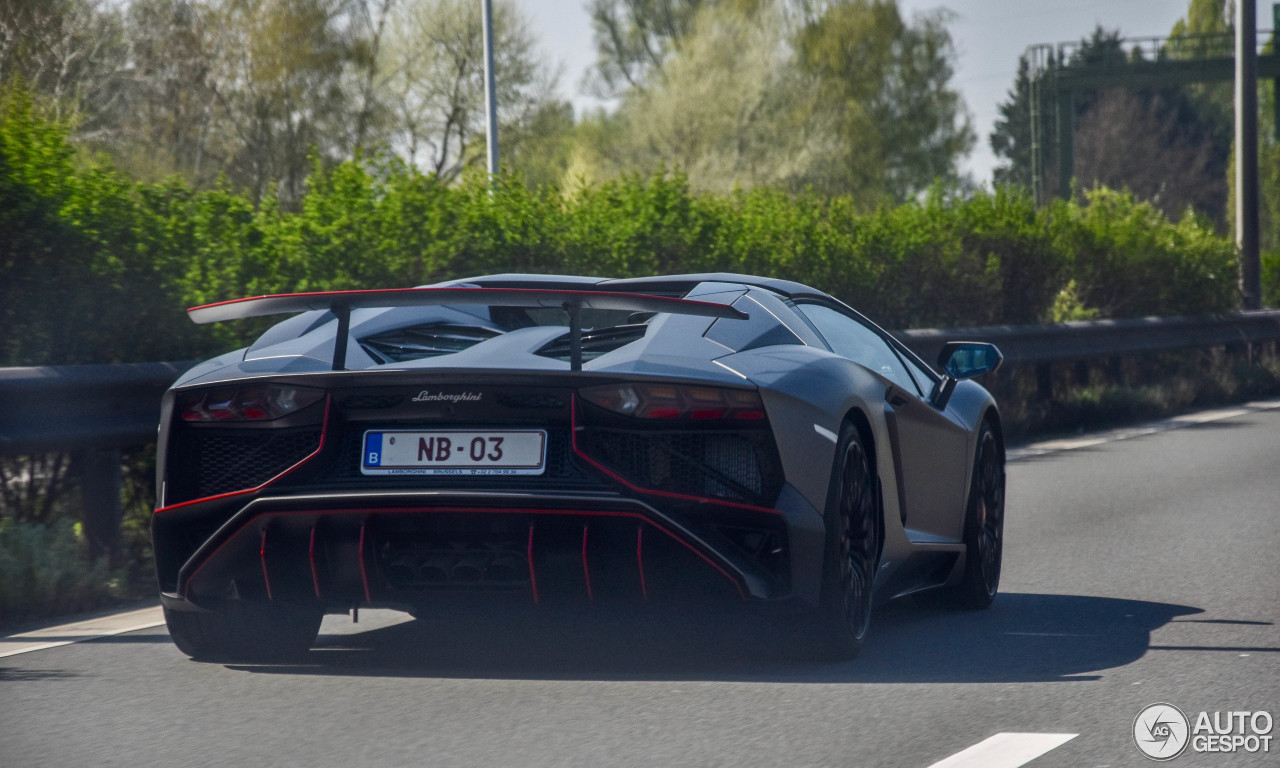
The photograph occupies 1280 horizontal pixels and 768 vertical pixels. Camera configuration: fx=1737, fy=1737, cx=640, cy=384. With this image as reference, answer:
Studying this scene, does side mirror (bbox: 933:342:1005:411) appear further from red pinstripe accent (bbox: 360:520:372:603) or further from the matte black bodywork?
red pinstripe accent (bbox: 360:520:372:603)

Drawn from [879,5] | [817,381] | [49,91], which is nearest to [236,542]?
[817,381]

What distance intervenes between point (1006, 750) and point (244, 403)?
232 centimetres

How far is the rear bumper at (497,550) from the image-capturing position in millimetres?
4734

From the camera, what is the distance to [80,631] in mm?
6113

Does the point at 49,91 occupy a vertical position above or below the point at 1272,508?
above

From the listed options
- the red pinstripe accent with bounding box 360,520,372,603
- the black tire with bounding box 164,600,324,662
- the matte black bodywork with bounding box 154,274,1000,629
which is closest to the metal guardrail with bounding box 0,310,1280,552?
the black tire with bounding box 164,600,324,662

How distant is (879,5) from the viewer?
48812mm

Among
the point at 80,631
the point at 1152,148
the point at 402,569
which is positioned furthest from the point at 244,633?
the point at 1152,148

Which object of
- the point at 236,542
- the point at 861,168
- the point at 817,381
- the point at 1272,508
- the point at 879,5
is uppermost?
the point at 879,5

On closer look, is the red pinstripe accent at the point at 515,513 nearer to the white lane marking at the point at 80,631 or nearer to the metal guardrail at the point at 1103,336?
the white lane marking at the point at 80,631

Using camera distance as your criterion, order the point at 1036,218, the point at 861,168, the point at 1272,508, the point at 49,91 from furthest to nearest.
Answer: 1. the point at 861,168
2. the point at 49,91
3. the point at 1036,218
4. the point at 1272,508

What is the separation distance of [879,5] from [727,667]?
45493mm

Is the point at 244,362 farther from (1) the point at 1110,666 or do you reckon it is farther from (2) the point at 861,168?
(2) the point at 861,168

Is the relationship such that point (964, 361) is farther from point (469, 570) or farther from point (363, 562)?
point (363, 562)
